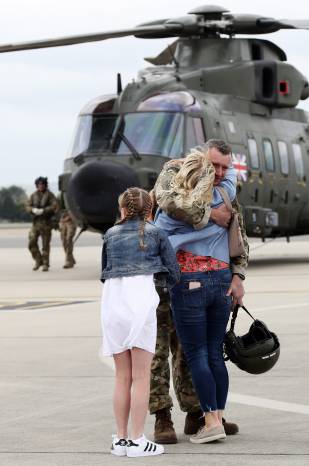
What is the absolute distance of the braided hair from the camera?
7.63 meters

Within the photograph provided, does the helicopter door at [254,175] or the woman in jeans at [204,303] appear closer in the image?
the woman in jeans at [204,303]

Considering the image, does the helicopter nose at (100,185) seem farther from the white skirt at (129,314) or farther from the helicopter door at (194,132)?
the white skirt at (129,314)

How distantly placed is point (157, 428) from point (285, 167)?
746 inches

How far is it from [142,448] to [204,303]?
96 centimetres

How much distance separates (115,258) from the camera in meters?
7.61

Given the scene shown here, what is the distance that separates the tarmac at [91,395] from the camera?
7.41 meters

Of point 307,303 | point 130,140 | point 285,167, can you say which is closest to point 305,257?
point 285,167

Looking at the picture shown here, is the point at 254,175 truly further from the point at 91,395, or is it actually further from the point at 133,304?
the point at 133,304

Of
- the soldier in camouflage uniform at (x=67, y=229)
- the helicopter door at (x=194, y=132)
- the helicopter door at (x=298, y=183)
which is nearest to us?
the helicopter door at (x=194, y=132)

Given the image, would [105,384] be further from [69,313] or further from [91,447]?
[69,313]

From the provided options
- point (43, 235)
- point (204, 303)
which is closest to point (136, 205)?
point (204, 303)

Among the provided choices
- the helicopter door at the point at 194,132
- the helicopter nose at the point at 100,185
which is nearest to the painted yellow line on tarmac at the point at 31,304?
the helicopter nose at the point at 100,185

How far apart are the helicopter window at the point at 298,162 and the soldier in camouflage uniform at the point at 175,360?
1892cm

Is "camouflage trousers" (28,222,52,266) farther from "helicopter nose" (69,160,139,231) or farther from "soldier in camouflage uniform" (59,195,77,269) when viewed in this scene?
"helicopter nose" (69,160,139,231)
